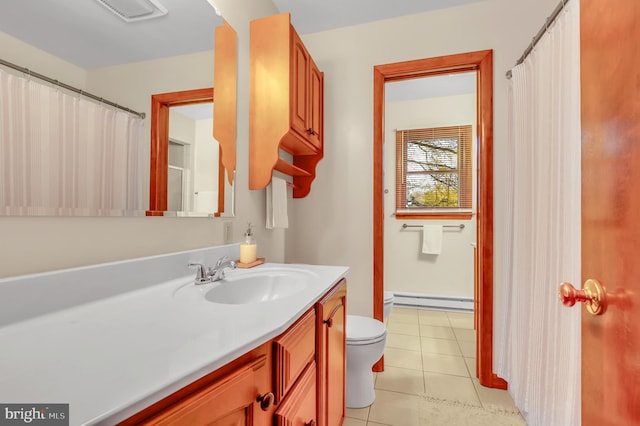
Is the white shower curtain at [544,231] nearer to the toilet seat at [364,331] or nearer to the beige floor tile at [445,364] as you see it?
the beige floor tile at [445,364]

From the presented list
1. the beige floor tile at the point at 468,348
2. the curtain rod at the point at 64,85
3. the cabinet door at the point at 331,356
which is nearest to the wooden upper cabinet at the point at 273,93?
the curtain rod at the point at 64,85

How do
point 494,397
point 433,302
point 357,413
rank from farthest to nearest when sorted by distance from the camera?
point 433,302, point 494,397, point 357,413

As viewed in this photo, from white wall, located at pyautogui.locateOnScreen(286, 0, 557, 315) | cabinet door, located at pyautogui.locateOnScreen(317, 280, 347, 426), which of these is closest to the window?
white wall, located at pyautogui.locateOnScreen(286, 0, 557, 315)

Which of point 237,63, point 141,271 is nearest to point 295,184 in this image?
point 237,63

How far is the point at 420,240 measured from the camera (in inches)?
135

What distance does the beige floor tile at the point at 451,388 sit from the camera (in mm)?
1714

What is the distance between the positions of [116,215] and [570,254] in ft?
5.42

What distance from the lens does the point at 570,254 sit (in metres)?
1.12

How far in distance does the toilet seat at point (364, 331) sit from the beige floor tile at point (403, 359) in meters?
0.55

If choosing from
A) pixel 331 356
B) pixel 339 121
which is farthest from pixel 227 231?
pixel 339 121

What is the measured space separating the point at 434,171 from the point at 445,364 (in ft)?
7.01

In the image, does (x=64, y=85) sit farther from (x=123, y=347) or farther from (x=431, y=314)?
(x=431, y=314)

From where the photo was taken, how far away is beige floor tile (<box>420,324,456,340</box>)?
8.45 feet

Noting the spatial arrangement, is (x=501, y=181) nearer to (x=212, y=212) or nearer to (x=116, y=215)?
(x=212, y=212)
